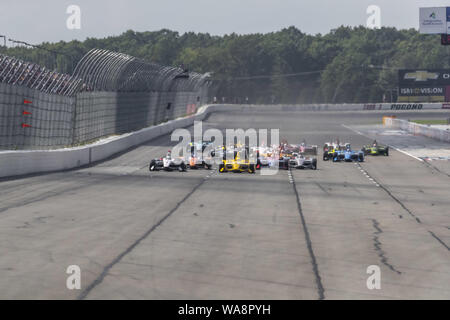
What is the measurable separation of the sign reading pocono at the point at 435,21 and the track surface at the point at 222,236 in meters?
30.8

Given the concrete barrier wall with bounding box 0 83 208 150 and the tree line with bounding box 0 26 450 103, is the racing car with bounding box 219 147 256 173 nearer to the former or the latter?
the concrete barrier wall with bounding box 0 83 208 150

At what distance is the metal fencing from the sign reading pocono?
19253 millimetres

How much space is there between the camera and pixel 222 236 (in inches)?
577

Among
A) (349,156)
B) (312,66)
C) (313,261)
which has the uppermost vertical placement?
(312,66)

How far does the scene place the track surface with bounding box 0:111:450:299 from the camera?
10.3 metres

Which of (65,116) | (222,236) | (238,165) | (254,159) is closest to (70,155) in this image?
(65,116)

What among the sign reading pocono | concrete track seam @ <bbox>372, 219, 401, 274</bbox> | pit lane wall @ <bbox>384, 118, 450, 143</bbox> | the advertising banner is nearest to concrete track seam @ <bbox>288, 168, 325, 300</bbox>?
concrete track seam @ <bbox>372, 219, 401, 274</bbox>

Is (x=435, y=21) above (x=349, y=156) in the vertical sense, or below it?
above

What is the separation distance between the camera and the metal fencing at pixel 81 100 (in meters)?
26.7

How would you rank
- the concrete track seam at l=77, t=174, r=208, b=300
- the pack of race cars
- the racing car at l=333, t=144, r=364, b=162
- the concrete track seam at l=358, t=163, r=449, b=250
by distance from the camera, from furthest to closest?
1. the racing car at l=333, t=144, r=364, b=162
2. the pack of race cars
3. the concrete track seam at l=358, t=163, r=449, b=250
4. the concrete track seam at l=77, t=174, r=208, b=300

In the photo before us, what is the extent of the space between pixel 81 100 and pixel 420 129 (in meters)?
33.8

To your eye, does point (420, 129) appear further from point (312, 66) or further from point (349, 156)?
point (312, 66)

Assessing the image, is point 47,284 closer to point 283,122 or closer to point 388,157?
point 388,157
